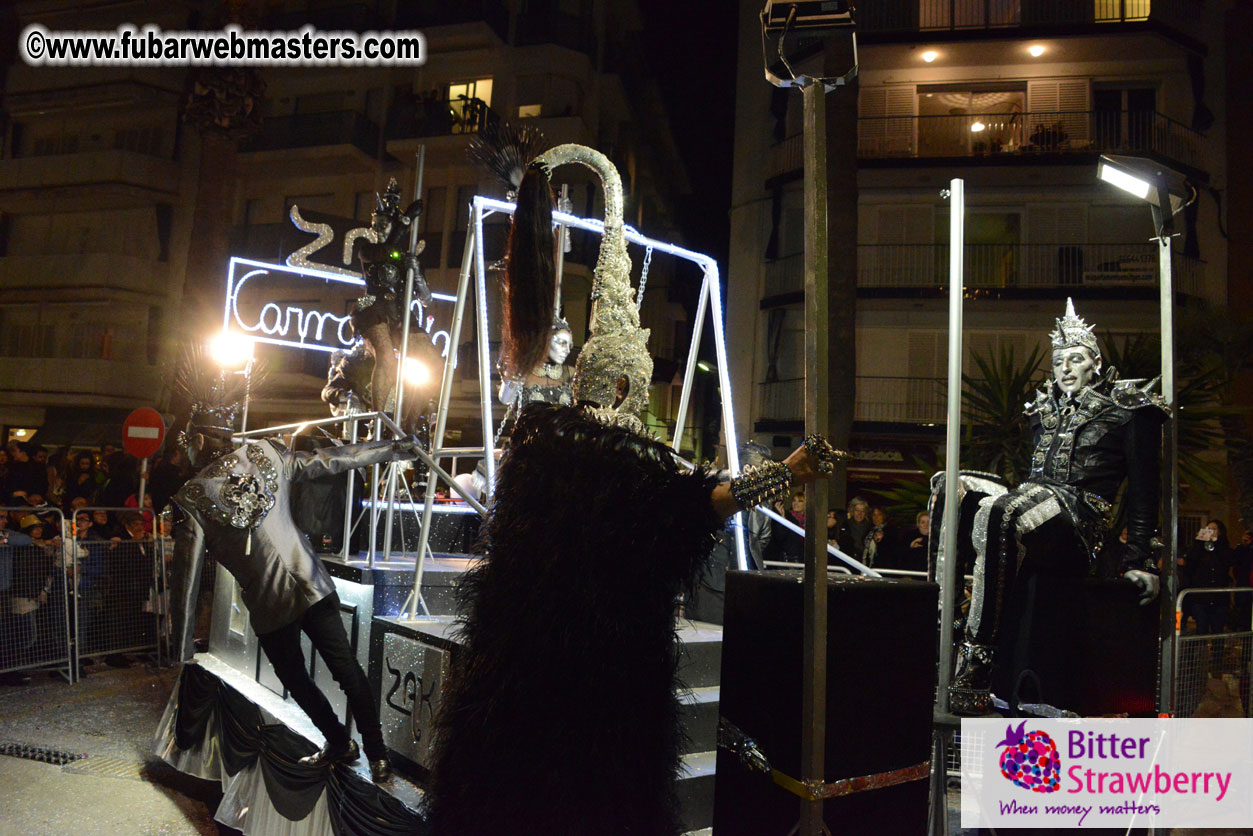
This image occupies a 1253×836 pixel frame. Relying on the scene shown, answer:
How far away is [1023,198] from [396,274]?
52.4ft

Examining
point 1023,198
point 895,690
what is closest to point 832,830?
point 895,690

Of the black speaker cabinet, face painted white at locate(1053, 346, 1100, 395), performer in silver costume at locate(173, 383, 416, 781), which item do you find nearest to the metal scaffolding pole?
face painted white at locate(1053, 346, 1100, 395)

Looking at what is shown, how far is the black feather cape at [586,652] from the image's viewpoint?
2188 mm

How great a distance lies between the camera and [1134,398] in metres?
3.60

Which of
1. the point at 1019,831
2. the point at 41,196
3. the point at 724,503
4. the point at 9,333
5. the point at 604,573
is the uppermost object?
the point at 41,196

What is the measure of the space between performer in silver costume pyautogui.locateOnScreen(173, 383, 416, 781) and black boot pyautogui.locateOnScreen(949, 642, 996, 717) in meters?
2.41

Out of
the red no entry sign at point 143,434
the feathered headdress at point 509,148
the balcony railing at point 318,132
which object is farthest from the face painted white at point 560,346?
the balcony railing at point 318,132

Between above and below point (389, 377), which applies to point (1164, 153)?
above

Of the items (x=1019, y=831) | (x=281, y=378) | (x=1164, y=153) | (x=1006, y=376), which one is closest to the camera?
(x=1019, y=831)

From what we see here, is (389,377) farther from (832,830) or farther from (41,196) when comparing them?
(41,196)

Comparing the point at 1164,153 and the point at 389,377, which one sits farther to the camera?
the point at 1164,153

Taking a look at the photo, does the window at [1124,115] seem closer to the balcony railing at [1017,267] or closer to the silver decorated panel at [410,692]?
the balcony railing at [1017,267]

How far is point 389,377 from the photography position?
18.1ft

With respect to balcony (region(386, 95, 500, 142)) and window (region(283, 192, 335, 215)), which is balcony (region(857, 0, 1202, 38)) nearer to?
balcony (region(386, 95, 500, 142))
